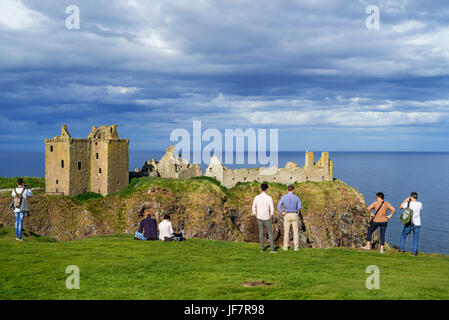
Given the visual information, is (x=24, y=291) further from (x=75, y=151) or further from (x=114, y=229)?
(x=75, y=151)

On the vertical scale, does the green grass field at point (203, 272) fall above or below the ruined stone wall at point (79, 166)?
below

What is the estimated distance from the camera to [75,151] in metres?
57.1

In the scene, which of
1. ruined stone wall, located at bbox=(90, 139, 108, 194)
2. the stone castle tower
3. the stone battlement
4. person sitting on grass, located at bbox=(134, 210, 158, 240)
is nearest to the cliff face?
the stone battlement

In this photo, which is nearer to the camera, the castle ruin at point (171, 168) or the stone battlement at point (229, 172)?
the castle ruin at point (171, 168)

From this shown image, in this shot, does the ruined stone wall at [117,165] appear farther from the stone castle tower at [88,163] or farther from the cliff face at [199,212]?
the cliff face at [199,212]

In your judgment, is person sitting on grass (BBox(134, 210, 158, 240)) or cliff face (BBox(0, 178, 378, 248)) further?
cliff face (BBox(0, 178, 378, 248))

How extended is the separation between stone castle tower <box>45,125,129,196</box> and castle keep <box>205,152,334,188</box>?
50.4 feet

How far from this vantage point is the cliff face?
5239cm

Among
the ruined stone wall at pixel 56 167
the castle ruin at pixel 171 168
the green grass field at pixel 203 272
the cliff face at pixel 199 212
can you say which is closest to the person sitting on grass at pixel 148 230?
the green grass field at pixel 203 272

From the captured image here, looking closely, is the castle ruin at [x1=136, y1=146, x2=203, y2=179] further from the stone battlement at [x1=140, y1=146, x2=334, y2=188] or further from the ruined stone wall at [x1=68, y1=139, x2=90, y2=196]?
the ruined stone wall at [x1=68, y1=139, x2=90, y2=196]

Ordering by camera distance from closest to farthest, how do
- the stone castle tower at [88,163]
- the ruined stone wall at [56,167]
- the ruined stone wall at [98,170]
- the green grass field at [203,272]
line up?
the green grass field at [203,272], the ruined stone wall at [56,167], the stone castle tower at [88,163], the ruined stone wall at [98,170]

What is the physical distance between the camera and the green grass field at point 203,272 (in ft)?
43.8

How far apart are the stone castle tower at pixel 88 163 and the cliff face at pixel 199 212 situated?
234 centimetres

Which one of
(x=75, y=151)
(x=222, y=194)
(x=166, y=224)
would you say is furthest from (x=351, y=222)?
(x=166, y=224)
